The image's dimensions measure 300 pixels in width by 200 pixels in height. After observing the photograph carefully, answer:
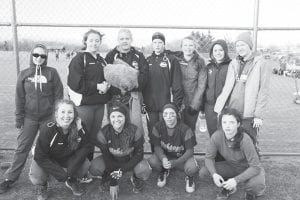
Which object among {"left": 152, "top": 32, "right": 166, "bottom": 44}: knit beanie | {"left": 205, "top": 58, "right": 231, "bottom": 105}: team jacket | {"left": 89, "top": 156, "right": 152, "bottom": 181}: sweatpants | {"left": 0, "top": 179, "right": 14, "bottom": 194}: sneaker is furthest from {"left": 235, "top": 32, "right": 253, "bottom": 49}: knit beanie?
{"left": 0, "top": 179, "right": 14, "bottom": 194}: sneaker

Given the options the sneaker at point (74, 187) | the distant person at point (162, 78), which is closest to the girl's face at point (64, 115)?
the sneaker at point (74, 187)

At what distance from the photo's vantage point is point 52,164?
3.62m

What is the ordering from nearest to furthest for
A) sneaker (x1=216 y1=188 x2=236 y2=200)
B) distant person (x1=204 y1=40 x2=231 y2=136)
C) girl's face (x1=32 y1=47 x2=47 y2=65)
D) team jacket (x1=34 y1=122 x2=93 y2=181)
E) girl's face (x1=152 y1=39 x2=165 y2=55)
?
team jacket (x1=34 y1=122 x2=93 y2=181), sneaker (x1=216 y1=188 x2=236 y2=200), girl's face (x1=32 y1=47 x2=47 y2=65), distant person (x1=204 y1=40 x2=231 y2=136), girl's face (x1=152 y1=39 x2=165 y2=55)

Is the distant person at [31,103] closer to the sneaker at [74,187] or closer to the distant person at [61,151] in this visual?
the distant person at [61,151]

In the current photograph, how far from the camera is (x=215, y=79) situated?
165 inches

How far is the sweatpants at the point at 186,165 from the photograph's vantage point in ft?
13.0

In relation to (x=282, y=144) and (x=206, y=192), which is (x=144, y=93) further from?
(x=282, y=144)

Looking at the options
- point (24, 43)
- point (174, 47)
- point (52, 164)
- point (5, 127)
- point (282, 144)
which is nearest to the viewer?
point (52, 164)

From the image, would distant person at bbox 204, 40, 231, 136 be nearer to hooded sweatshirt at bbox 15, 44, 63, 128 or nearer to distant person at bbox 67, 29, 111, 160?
distant person at bbox 67, 29, 111, 160

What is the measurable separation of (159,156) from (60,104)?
1425 millimetres

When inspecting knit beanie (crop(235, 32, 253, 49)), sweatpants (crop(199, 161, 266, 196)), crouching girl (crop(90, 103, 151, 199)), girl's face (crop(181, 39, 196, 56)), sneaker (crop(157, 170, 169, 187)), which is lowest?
sneaker (crop(157, 170, 169, 187))

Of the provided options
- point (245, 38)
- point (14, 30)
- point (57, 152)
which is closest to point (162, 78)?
point (245, 38)

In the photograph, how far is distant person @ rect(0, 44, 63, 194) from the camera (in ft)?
12.7

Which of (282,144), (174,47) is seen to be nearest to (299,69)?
(282,144)
